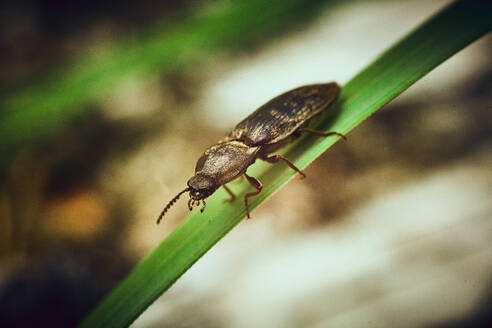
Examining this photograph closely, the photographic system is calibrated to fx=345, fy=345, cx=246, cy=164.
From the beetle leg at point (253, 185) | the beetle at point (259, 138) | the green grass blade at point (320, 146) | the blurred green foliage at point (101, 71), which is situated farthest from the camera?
the blurred green foliage at point (101, 71)

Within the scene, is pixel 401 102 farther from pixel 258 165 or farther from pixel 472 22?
pixel 258 165

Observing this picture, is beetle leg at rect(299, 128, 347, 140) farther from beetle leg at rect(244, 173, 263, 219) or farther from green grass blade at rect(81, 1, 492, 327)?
beetle leg at rect(244, 173, 263, 219)

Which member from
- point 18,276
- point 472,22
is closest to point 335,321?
point 472,22

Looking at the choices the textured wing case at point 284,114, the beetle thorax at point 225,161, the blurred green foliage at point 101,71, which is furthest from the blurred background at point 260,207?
the beetle thorax at point 225,161

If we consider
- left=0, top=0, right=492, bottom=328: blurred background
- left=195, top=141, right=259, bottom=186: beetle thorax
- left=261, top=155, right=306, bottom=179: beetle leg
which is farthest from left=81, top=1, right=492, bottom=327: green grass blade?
left=0, top=0, right=492, bottom=328: blurred background

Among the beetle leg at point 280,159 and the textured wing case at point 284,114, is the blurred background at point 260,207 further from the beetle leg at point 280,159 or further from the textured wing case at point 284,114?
the beetle leg at point 280,159
